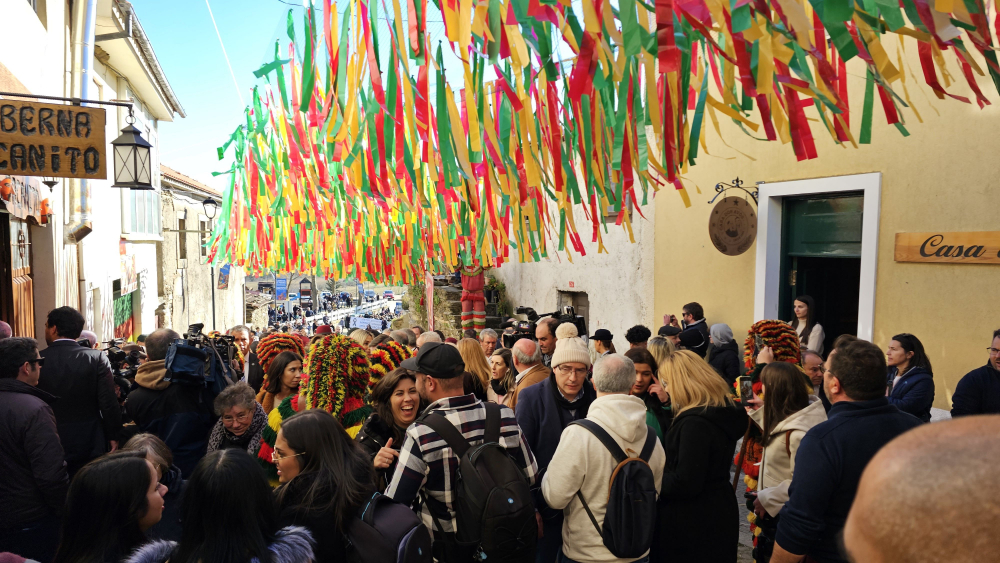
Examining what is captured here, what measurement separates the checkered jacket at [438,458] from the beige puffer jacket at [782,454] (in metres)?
1.23

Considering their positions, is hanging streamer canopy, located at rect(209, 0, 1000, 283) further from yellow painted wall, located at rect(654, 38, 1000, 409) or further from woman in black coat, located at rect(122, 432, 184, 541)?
woman in black coat, located at rect(122, 432, 184, 541)

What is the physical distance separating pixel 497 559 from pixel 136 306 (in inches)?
535

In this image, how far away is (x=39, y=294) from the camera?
6777mm

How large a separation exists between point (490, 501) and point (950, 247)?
5440 millimetres

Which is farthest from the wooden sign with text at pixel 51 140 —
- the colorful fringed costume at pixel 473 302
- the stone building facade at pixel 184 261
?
the stone building facade at pixel 184 261

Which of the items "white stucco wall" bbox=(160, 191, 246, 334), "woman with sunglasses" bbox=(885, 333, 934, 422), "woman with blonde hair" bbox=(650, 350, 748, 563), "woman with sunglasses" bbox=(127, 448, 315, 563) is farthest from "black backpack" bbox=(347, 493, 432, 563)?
"white stucco wall" bbox=(160, 191, 246, 334)

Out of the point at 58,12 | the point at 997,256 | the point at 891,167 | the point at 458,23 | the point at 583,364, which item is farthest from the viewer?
the point at 58,12

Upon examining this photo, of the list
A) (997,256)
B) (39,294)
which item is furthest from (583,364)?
(39,294)

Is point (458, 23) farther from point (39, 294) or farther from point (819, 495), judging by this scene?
point (39, 294)

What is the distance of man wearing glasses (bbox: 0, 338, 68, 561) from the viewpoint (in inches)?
111

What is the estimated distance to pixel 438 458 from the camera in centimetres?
239

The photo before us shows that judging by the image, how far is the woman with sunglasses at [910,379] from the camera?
3.89 m

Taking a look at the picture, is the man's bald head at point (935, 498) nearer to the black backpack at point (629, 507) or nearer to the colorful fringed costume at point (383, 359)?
the black backpack at point (629, 507)

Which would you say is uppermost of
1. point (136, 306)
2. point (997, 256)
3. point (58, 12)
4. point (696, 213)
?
point (58, 12)
